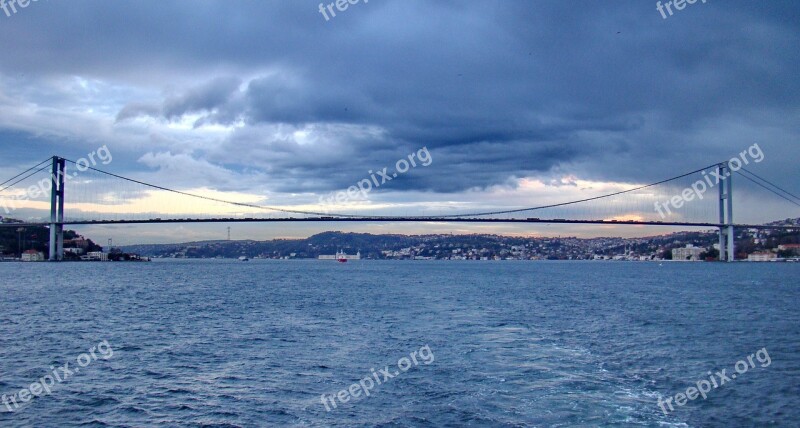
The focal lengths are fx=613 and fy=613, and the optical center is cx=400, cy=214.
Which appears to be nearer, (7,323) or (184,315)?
(7,323)

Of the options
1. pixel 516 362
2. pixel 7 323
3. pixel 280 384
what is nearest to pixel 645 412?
pixel 516 362

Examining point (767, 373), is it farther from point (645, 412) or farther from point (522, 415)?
point (522, 415)

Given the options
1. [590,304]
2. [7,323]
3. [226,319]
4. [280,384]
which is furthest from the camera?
[590,304]

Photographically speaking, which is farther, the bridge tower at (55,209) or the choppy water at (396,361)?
the bridge tower at (55,209)

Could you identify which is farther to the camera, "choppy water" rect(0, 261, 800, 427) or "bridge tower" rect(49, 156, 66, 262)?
"bridge tower" rect(49, 156, 66, 262)

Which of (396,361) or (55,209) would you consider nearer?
(396,361)

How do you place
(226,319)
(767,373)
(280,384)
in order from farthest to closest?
1. (226,319)
2. (767,373)
3. (280,384)

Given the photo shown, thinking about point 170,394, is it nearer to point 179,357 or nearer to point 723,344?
point 179,357
